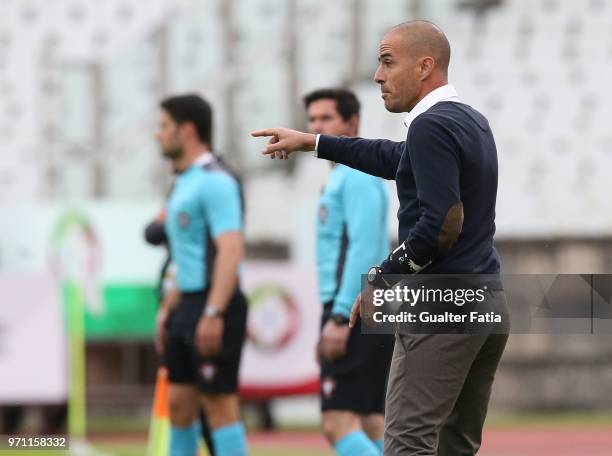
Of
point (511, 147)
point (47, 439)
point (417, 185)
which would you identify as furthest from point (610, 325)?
point (511, 147)

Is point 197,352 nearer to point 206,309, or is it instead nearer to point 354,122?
point 206,309

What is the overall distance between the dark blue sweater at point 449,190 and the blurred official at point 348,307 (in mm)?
1623

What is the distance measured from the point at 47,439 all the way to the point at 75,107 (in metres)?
8.78

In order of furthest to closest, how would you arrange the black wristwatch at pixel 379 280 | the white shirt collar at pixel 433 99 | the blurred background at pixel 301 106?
the blurred background at pixel 301 106
the white shirt collar at pixel 433 99
the black wristwatch at pixel 379 280

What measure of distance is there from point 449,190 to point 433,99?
382 mm

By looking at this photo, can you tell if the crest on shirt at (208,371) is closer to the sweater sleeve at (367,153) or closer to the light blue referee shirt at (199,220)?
the light blue referee shirt at (199,220)

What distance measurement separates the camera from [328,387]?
21.0ft

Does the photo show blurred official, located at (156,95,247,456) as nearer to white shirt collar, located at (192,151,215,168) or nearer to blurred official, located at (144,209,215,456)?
white shirt collar, located at (192,151,215,168)

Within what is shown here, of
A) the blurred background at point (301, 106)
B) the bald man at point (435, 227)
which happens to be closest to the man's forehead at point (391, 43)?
the bald man at point (435, 227)

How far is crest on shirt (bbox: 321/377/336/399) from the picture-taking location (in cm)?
639

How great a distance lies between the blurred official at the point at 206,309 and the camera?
691 cm

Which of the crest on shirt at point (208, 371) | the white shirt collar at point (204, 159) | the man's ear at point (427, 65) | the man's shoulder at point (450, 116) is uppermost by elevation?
the man's ear at point (427, 65)

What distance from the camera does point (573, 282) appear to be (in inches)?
183

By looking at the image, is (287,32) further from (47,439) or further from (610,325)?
(610,325)
